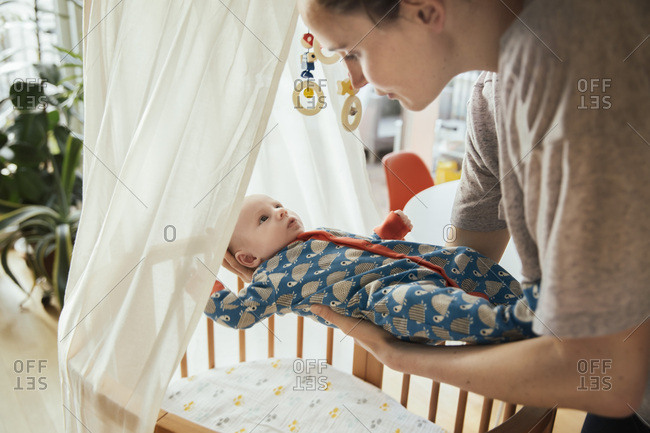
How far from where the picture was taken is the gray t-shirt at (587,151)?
0.60 meters

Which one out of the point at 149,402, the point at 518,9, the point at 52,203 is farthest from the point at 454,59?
the point at 52,203

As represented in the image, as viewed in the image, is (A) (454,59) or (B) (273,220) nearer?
(A) (454,59)

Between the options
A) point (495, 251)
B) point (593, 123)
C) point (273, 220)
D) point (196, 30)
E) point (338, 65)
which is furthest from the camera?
point (338, 65)

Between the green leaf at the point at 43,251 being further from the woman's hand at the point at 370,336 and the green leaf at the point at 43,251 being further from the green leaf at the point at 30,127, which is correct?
the woman's hand at the point at 370,336

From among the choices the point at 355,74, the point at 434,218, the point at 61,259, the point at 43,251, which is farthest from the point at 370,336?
the point at 43,251

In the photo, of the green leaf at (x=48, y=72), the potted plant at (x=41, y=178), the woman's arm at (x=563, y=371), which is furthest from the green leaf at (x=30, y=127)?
the woman's arm at (x=563, y=371)

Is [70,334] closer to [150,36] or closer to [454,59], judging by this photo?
[150,36]

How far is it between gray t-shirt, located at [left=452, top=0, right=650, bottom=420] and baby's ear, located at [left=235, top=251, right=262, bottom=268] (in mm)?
774

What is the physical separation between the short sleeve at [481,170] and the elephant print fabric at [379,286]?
71mm

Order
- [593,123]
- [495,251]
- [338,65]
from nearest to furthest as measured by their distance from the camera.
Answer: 1. [593,123]
2. [495,251]
3. [338,65]

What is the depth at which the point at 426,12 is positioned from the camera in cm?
70

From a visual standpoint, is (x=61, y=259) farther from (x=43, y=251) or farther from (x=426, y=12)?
(x=426, y=12)

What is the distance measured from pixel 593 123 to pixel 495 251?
0.64 m

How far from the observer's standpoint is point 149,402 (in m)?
1.01
